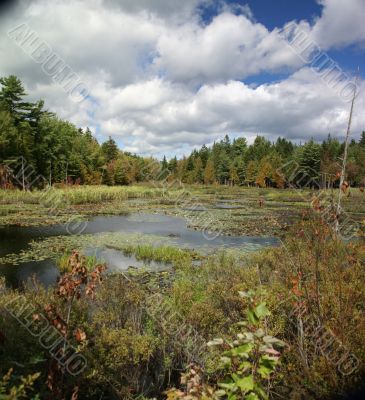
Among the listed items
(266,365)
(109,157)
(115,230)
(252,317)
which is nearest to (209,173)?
(109,157)

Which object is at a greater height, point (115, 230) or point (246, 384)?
point (246, 384)

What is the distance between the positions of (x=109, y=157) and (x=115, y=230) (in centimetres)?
4834

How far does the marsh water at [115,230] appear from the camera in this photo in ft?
35.5

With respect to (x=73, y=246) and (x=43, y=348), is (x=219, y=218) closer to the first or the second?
(x=73, y=246)

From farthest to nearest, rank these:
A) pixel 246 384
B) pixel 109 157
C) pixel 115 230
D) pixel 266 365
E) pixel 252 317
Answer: pixel 109 157, pixel 115 230, pixel 252 317, pixel 266 365, pixel 246 384

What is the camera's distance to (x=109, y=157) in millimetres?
65000

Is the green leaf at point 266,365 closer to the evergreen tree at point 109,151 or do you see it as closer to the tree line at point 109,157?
the tree line at point 109,157

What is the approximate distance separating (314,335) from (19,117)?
40.8 metres

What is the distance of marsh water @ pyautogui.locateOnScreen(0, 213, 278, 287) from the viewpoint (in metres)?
10.8

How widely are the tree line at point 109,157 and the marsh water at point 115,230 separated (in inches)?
127

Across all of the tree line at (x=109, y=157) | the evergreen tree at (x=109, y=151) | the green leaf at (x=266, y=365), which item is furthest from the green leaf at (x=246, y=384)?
the evergreen tree at (x=109, y=151)

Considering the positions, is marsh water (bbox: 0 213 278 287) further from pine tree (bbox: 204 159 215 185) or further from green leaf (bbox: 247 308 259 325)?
pine tree (bbox: 204 159 215 185)

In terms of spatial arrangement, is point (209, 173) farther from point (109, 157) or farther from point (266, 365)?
point (266, 365)

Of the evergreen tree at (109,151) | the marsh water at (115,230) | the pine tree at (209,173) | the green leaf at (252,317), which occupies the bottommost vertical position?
the marsh water at (115,230)
